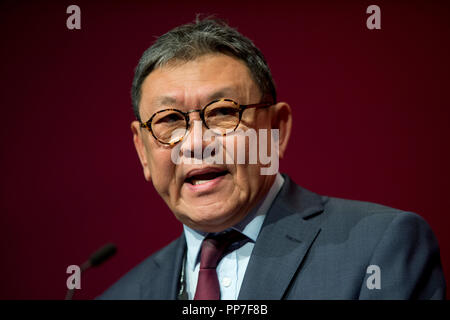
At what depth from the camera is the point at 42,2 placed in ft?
8.71

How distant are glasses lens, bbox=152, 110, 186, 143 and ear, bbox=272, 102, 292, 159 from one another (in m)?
0.35

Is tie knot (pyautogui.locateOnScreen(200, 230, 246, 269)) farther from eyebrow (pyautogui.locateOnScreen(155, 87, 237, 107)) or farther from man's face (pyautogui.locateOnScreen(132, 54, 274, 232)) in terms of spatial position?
eyebrow (pyautogui.locateOnScreen(155, 87, 237, 107))

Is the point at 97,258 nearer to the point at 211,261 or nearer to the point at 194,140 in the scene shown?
Result: the point at 211,261

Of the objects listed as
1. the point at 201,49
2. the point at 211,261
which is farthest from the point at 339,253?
the point at 201,49

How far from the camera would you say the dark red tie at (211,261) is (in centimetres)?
171

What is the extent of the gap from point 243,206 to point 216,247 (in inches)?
6.9

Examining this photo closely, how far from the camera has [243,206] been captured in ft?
5.66

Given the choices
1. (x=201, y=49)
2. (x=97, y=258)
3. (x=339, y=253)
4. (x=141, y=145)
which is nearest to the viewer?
(x=339, y=253)

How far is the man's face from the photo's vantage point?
166cm

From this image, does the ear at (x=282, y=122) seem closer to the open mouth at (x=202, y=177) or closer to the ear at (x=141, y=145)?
the open mouth at (x=202, y=177)

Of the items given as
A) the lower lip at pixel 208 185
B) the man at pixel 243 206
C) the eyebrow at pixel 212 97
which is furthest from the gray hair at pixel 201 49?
the lower lip at pixel 208 185

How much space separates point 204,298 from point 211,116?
0.58m
